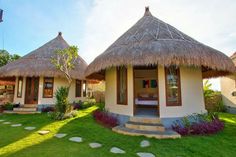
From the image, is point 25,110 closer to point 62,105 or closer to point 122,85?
point 62,105

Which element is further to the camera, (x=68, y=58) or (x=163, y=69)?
(x=68, y=58)

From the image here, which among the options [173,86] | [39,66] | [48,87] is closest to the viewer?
[173,86]

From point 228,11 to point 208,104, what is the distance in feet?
21.1

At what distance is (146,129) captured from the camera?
17.5 feet

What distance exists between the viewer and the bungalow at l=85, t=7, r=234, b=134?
5402 mm

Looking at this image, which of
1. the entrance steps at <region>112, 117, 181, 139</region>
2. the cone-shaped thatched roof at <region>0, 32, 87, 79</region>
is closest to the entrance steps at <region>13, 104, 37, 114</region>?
the cone-shaped thatched roof at <region>0, 32, 87, 79</region>

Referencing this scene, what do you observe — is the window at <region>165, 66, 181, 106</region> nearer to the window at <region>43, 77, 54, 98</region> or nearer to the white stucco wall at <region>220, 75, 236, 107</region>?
the white stucco wall at <region>220, 75, 236, 107</region>

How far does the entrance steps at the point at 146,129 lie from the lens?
484cm

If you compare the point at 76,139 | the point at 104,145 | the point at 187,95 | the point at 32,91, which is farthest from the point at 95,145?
the point at 32,91

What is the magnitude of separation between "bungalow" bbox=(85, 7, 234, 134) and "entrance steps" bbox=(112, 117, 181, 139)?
4 cm

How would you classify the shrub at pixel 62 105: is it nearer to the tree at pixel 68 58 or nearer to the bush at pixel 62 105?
the bush at pixel 62 105

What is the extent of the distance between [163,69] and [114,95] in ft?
8.08

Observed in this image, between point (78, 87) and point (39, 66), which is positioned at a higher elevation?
point (39, 66)

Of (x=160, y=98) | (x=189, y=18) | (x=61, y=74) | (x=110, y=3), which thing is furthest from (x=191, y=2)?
(x=61, y=74)
